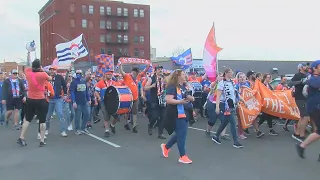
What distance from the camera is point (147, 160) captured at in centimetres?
679

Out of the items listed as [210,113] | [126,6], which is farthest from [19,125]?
[126,6]

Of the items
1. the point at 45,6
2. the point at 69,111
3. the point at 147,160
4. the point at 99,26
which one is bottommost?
the point at 147,160

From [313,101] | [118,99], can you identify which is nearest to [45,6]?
[118,99]

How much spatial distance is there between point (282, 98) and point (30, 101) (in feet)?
21.6

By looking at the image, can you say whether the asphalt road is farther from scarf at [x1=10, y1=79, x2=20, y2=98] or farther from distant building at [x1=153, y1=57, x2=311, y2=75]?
distant building at [x1=153, y1=57, x2=311, y2=75]

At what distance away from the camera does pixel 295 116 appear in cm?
964

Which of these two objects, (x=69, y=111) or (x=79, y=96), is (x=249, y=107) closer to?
(x=79, y=96)

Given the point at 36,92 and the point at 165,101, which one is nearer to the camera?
the point at 36,92

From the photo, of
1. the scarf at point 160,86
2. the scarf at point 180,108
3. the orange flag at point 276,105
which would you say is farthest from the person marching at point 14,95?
the orange flag at point 276,105

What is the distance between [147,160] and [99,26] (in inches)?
3081

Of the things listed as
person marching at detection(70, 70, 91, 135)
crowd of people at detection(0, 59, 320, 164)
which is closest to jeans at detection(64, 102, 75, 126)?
crowd of people at detection(0, 59, 320, 164)

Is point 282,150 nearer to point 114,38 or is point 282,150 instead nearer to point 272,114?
point 272,114

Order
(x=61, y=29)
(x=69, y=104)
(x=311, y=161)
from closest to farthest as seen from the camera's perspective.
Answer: (x=311, y=161)
(x=69, y=104)
(x=61, y=29)

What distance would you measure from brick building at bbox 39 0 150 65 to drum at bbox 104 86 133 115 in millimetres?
69460
